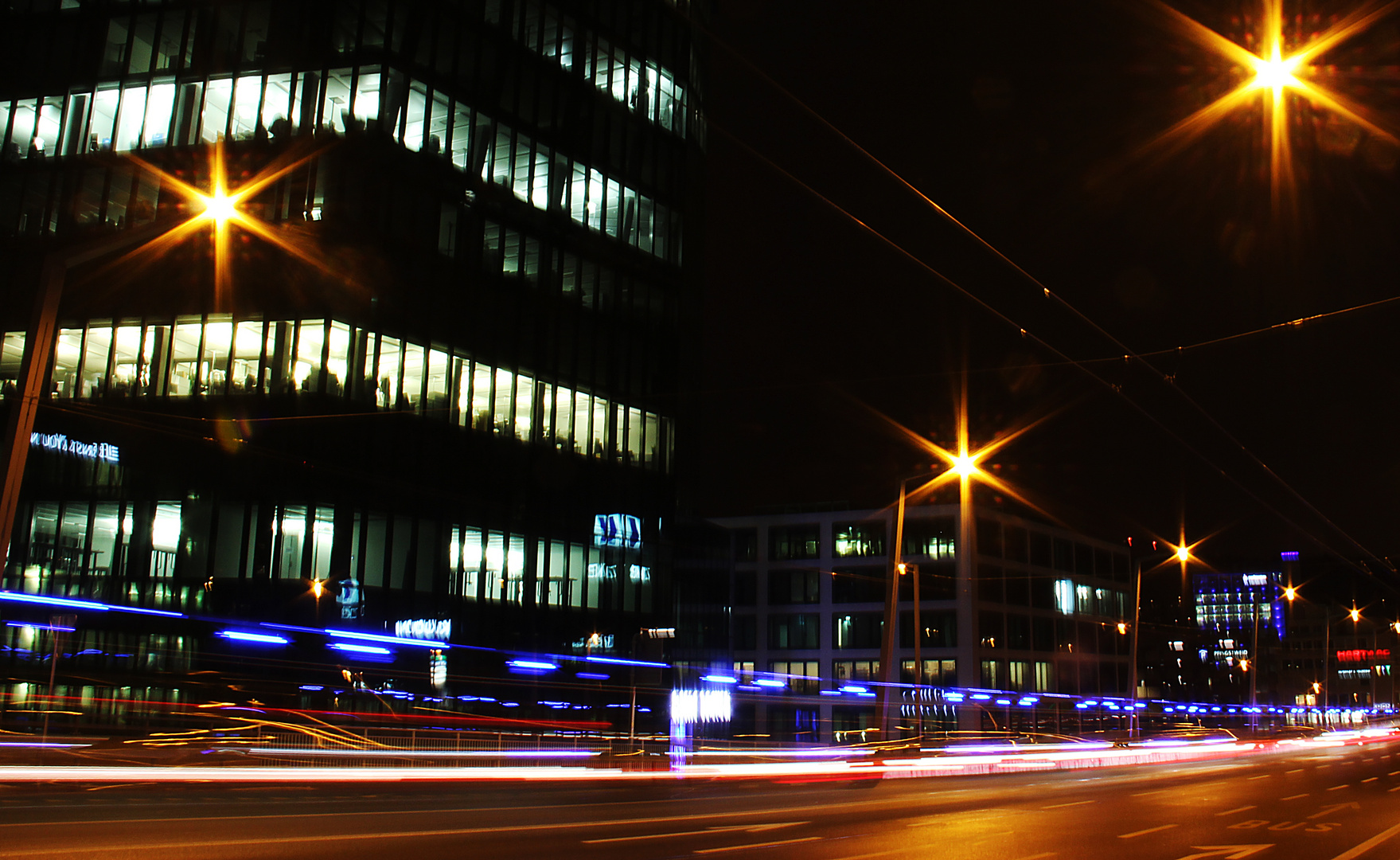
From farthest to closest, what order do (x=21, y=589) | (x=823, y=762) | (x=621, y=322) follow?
(x=621, y=322) → (x=21, y=589) → (x=823, y=762)

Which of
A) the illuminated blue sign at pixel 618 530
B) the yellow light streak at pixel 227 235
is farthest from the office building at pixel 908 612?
the yellow light streak at pixel 227 235

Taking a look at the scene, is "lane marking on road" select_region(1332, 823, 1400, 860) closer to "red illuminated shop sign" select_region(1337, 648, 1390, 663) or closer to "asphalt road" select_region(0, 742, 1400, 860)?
"asphalt road" select_region(0, 742, 1400, 860)

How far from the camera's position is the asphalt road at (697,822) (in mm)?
12008

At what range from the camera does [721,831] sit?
48.3ft

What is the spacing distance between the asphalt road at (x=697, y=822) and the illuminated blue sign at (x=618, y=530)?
21516 mm

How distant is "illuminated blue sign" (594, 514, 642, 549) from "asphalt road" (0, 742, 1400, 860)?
21.5m

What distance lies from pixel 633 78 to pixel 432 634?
25.4m

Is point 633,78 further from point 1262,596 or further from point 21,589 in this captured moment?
point 1262,596

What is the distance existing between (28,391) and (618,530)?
32.6 metres

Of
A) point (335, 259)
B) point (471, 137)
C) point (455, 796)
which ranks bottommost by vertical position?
point (455, 796)

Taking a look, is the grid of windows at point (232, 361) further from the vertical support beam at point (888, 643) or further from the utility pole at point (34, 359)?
the utility pole at point (34, 359)

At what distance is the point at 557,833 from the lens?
13688mm

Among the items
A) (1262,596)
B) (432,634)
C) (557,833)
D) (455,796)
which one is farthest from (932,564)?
(1262,596)

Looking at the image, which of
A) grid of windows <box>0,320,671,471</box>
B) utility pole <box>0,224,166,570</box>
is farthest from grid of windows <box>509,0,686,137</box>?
utility pole <box>0,224,166,570</box>
